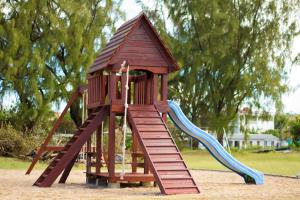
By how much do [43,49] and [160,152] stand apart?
724 inches

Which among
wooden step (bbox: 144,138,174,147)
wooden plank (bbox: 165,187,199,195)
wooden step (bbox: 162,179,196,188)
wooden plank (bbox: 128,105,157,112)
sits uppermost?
wooden plank (bbox: 128,105,157,112)

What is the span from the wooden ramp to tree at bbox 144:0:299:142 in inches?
881

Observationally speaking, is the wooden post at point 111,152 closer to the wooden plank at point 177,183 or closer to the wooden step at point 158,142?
the wooden step at point 158,142

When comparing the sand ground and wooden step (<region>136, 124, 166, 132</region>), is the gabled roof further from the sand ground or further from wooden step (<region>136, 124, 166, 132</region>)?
the sand ground

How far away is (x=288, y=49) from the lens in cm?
3500

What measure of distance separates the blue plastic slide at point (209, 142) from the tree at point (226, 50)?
20.1 meters

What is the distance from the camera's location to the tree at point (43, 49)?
94.1 feet

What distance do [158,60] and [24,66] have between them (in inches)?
633

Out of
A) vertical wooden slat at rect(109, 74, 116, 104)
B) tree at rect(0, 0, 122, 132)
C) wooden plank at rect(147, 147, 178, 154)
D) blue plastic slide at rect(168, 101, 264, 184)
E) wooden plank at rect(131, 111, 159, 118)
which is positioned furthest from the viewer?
tree at rect(0, 0, 122, 132)

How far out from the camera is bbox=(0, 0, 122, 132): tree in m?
28.7

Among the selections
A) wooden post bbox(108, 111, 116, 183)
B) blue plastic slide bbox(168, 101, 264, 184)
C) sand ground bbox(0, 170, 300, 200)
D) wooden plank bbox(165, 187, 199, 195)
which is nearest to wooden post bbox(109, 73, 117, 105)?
wooden post bbox(108, 111, 116, 183)

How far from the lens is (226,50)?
118ft

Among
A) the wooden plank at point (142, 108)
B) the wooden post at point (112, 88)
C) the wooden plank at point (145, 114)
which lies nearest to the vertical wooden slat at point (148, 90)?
the wooden plank at point (142, 108)

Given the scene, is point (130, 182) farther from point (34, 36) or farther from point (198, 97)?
point (198, 97)
